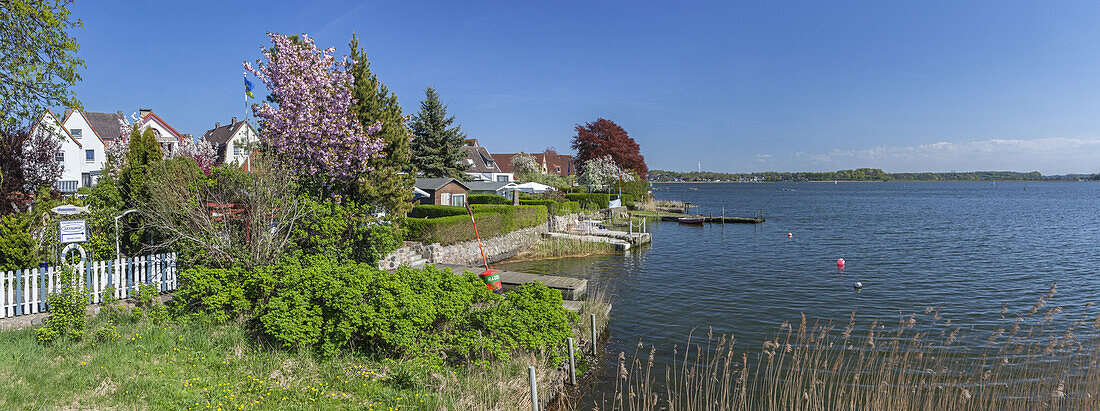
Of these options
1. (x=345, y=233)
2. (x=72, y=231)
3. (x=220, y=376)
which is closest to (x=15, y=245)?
(x=72, y=231)

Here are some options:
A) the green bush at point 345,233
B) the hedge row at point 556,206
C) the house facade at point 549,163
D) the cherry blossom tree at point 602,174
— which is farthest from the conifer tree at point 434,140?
the house facade at point 549,163

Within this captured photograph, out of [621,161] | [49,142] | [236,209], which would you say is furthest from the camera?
[621,161]

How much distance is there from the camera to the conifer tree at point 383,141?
15.4 m

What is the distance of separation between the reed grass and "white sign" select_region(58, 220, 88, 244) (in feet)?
33.9

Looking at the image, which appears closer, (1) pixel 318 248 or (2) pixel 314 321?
(2) pixel 314 321

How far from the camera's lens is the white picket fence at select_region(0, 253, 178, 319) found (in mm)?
9578

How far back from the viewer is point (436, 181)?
111 feet

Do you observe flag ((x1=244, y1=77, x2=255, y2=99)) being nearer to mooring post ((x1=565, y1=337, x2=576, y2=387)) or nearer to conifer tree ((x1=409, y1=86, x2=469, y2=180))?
mooring post ((x1=565, y1=337, x2=576, y2=387))

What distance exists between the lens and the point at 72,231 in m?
10.2

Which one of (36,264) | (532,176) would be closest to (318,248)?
(36,264)

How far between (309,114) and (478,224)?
10178mm

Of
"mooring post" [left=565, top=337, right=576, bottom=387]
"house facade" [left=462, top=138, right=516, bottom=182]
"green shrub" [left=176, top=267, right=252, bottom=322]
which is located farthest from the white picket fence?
"house facade" [left=462, top=138, right=516, bottom=182]

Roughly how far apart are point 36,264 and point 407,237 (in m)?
10.6

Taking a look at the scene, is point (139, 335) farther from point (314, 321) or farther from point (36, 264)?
point (36, 264)
